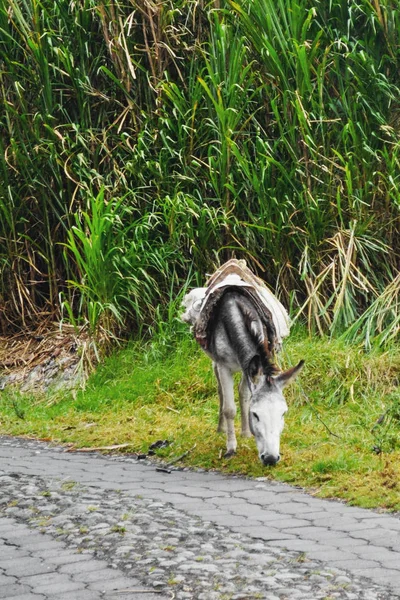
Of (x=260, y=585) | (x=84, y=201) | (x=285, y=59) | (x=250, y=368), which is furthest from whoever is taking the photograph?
(x=84, y=201)

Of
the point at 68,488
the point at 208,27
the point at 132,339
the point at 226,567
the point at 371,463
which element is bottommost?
the point at 132,339

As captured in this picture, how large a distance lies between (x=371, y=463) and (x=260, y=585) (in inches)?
102

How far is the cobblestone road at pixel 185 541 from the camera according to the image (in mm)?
4559

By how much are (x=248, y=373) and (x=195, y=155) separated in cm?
494

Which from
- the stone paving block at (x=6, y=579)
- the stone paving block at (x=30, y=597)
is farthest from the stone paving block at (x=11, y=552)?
the stone paving block at (x=30, y=597)

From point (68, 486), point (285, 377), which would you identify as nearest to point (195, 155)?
point (285, 377)

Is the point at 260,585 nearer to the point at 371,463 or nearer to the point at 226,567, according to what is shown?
the point at 226,567

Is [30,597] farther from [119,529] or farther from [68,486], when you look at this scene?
[68,486]

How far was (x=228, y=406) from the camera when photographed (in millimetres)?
7699

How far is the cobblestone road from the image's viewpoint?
15.0 ft

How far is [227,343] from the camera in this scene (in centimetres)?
777

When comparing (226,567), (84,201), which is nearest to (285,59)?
(84,201)

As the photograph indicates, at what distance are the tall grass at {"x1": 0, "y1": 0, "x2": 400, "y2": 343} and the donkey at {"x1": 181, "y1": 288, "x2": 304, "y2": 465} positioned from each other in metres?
2.10

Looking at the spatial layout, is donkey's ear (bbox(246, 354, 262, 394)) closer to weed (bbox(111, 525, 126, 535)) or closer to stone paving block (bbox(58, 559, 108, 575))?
weed (bbox(111, 525, 126, 535))
